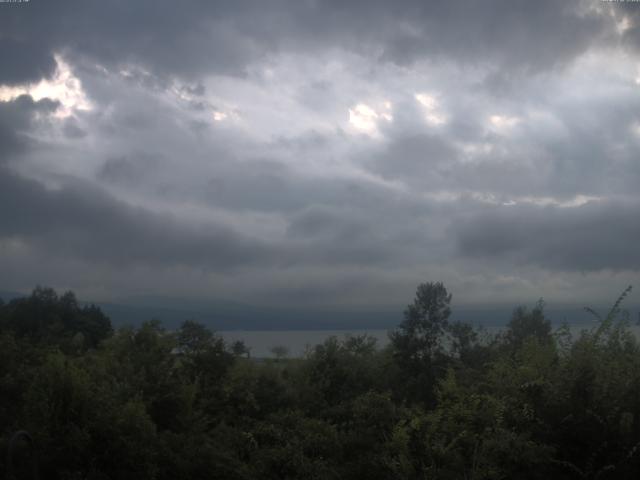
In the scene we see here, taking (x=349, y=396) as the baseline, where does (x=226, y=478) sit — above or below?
below

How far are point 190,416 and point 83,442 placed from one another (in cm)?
339

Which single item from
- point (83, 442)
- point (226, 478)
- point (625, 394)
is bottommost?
point (226, 478)

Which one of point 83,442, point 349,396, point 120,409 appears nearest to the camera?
point 83,442

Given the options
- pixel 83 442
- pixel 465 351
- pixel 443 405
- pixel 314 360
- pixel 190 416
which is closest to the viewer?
pixel 83 442

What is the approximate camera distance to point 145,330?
49.2 ft

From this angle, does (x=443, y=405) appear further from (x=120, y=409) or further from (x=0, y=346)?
(x=0, y=346)

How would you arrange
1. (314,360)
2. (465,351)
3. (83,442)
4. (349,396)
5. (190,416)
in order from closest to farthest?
(83,442)
(190,416)
(349,396)
(314,360)
(465,351)

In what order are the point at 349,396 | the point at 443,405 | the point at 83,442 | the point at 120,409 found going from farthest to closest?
the point at 349,396, the point at 443,405, the point at 120,409, the point at 83,442

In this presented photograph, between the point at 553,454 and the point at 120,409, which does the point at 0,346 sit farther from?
the point at 553,454

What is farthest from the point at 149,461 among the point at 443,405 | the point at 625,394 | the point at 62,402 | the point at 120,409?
the point at 625,394

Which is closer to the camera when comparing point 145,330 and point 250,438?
point 250,438

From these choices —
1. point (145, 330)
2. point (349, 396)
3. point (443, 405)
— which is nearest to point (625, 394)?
point (443, 405)

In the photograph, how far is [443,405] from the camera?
1055 centimetres

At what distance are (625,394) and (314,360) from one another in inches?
285
